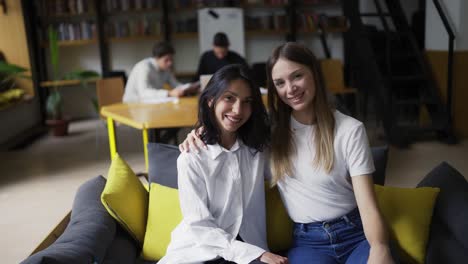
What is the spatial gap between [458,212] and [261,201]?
2.29 ft

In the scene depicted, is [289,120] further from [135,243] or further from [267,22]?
[267,22]

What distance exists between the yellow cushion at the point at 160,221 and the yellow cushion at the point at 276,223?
0.35 metres

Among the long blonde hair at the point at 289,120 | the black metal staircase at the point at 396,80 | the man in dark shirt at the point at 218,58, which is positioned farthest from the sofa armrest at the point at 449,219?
the man in dark shirt at the point at 218,58

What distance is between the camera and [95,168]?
14.9 ft

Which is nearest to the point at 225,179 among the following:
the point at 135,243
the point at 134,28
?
the point at 135,243

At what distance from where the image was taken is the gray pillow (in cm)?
208

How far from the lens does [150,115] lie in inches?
133

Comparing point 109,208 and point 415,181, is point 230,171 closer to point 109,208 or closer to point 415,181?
point 109,208

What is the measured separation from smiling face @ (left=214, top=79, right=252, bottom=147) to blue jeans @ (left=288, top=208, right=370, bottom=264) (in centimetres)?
45

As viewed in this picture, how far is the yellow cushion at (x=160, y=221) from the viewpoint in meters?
1.88

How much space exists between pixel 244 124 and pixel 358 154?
1.39 feet

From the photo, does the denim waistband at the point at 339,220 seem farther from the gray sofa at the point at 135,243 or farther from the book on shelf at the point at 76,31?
the book on shelf at the point at 76,31

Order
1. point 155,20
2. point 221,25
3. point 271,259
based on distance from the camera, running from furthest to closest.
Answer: point 155,20, point 221,25, point 271,259

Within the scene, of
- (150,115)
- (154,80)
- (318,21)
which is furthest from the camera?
(318,21)
